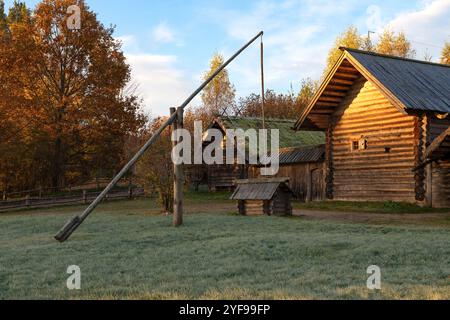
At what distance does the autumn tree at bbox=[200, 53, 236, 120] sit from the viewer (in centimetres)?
6420

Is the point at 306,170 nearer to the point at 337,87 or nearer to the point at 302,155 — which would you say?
the point at 302,155

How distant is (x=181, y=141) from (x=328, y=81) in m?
12.4

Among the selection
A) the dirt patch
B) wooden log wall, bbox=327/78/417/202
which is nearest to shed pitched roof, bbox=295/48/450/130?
wooden log wall, bbox=327/78/417/202

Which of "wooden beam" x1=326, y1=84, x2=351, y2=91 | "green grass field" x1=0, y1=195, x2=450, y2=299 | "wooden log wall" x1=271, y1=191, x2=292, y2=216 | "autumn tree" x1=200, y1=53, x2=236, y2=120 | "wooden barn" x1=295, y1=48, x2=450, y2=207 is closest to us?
"green grass field" x1=0, y1=195, x2=450, y2=299

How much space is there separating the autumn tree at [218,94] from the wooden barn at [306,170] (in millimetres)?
30972

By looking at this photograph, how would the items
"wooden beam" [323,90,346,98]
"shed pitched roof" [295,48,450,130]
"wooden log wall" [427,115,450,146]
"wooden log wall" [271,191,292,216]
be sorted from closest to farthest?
1. "wooden log wall" [271,191,292,216]
2. "shed pitched roof" [295,48,450,130]
3. "wooden log wall" [427,115,450,146]
4. "wooden beam" [323,90,346,98]

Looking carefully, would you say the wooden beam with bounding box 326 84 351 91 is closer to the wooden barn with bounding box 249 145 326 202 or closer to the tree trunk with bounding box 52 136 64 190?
the wooden barn with bounding box 249 145 326 202

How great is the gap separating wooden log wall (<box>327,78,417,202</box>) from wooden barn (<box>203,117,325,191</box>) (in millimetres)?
10815

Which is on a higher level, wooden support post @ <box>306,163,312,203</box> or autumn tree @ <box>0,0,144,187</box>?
autumn tree @ <box>0,0,144,187</box>

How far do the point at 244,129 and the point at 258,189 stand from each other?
19.5 metres

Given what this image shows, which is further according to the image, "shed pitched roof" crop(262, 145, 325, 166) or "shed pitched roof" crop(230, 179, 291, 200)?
"shed pitched roof" crop(262, 145, 325, 166)

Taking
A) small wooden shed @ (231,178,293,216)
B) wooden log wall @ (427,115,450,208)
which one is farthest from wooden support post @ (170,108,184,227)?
wooden log wall @ (427,115,450,208)

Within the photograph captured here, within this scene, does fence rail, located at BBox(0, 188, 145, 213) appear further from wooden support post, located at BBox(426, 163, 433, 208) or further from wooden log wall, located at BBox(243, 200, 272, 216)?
wooden support post, located at BBox(426, 163, 433, 208)

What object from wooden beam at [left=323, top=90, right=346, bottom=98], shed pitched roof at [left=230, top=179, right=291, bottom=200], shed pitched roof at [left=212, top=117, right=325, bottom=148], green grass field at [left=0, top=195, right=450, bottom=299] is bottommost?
green grass field at [left=0, top=195, right=450, bottom=299]
